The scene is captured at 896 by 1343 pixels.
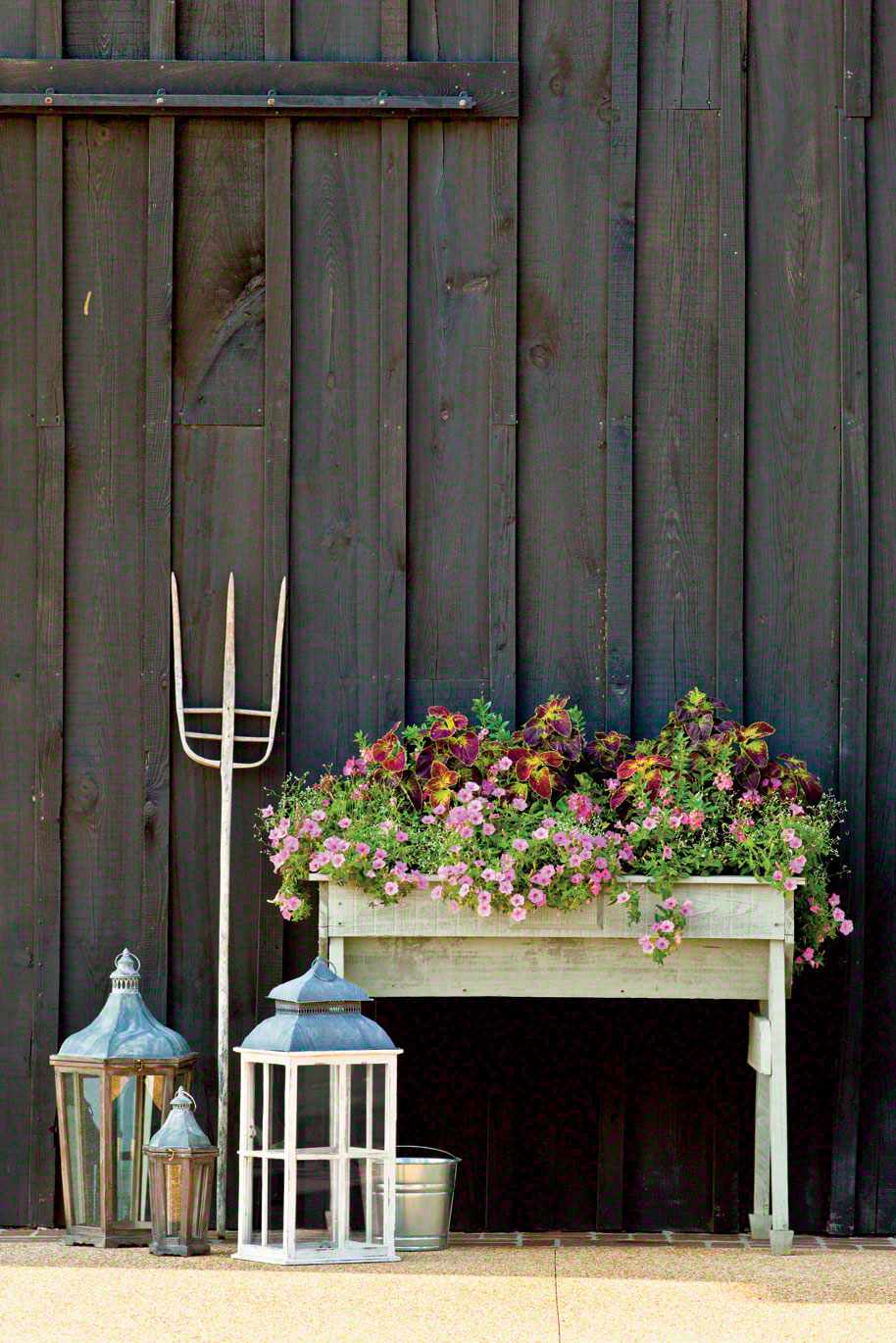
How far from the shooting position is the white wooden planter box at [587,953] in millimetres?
4461

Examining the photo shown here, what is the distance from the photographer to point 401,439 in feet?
16.6

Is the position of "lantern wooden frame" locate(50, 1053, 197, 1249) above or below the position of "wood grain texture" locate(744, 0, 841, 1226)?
below

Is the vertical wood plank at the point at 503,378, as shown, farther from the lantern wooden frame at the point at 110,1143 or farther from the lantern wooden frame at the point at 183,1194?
the lantern wooden frame at the point at 183,1194

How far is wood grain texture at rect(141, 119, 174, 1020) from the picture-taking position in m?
5.03

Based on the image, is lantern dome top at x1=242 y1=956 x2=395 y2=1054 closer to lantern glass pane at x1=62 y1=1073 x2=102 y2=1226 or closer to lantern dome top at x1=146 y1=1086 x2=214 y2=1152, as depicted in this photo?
lantern dome top at x1=146 y1=1086 x2=214 y2=1152

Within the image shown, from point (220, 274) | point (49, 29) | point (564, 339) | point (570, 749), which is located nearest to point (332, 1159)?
point (570, 749)

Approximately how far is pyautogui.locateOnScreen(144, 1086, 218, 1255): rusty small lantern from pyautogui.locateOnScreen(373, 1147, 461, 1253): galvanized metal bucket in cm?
46

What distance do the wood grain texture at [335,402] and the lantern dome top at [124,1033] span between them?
36.3 inches

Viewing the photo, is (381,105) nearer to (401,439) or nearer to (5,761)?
(401,439)

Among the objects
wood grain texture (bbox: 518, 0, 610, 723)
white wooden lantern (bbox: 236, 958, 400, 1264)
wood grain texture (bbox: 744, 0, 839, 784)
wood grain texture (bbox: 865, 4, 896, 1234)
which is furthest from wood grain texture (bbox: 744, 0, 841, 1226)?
white wooden lantern (bbox: 236, 958, 400, 1264)

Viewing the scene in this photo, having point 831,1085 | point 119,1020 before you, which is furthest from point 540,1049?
point 119,1020

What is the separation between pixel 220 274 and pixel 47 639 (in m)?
1.09

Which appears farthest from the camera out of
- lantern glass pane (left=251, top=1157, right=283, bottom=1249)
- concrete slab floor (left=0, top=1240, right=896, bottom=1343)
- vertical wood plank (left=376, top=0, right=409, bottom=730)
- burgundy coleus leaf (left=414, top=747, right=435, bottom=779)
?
vertical wood plank (left=376, top=0, right=409, bottom=730)

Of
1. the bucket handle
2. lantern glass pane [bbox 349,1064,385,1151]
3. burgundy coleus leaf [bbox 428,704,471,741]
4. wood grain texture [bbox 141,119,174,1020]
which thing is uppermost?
wood grain texture [bbox 141,119,174,1020]
